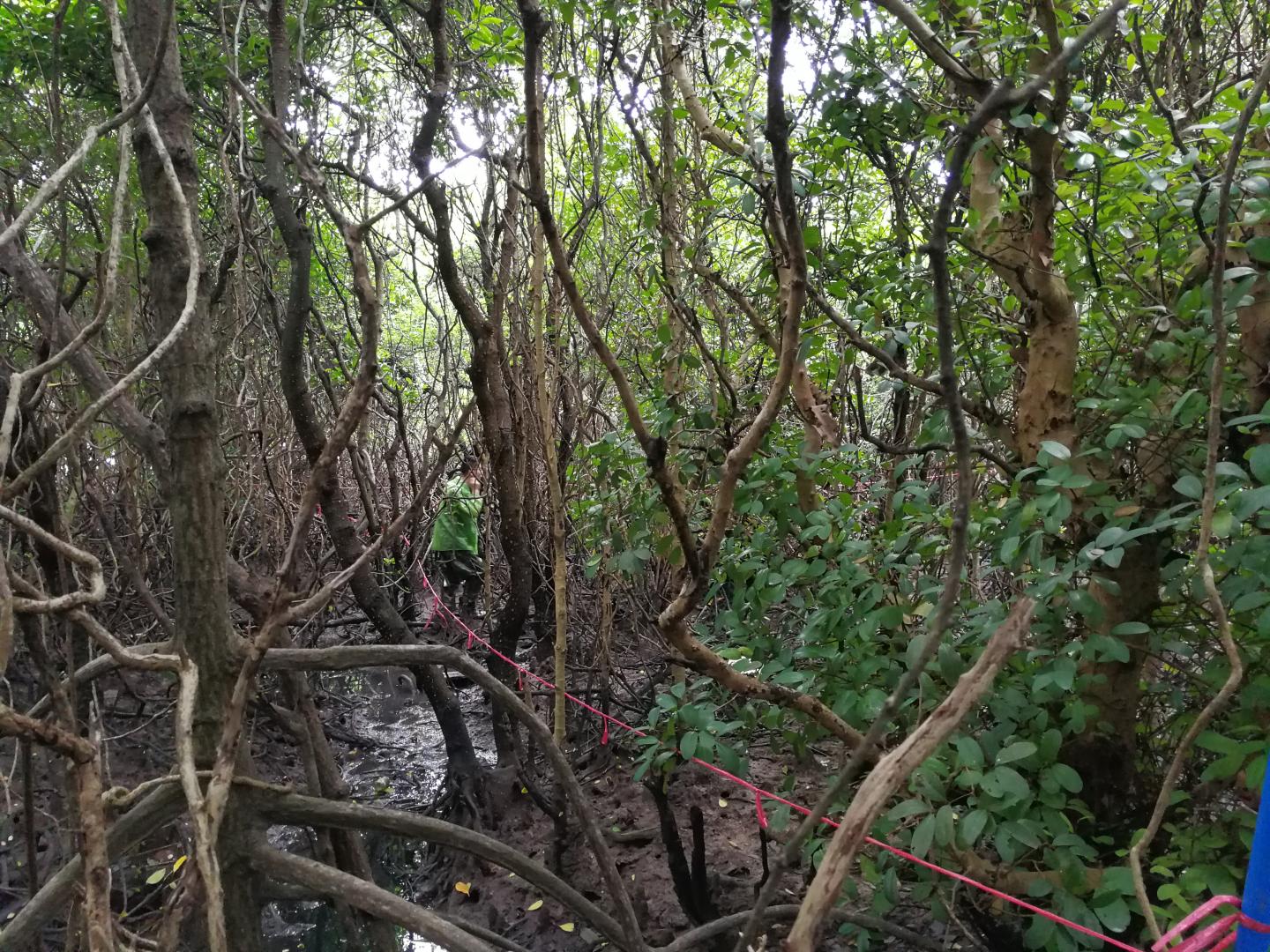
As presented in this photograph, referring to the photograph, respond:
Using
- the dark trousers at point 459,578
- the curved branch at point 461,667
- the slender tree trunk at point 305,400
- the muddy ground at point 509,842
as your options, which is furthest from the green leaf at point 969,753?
the dark trousers at point 459,578

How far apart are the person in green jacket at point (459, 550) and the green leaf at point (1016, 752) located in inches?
150

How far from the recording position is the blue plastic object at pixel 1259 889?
122 centimetres

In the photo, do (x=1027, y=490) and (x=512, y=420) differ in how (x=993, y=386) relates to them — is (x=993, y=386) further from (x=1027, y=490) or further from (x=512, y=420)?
(x=512, y=420)

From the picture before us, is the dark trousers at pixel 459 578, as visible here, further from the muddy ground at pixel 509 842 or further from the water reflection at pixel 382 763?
the muddy ground at pixel 509 842

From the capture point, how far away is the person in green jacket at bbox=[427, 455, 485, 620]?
17.7 ft

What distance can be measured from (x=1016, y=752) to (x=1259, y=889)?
401 millimetres

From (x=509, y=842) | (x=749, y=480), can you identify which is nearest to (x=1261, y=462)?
(x=749, y=480)

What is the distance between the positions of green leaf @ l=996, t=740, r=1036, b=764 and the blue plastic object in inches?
14.1

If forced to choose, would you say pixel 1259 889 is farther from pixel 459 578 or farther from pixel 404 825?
pixel 459 578

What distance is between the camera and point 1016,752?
156 cm

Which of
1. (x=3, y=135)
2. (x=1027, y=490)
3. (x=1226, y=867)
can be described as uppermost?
(x=3, y=135)

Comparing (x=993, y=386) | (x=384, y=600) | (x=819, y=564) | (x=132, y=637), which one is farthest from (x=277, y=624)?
(x=132, y=637)

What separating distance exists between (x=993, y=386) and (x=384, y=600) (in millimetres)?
2530

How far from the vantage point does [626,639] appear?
5.34m
